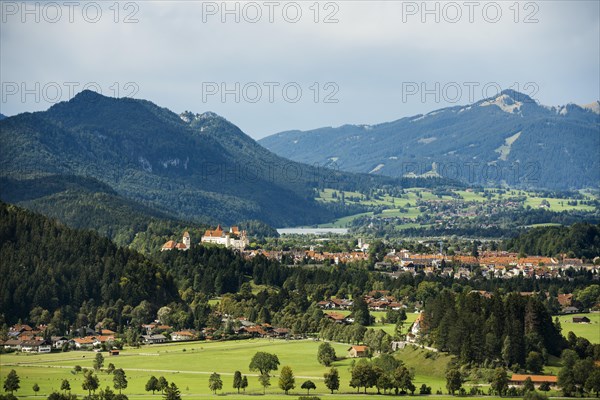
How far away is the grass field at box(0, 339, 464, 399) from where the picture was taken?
274 feet

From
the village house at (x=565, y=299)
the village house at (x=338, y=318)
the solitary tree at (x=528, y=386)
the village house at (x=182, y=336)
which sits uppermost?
the village house at (x=565, y=299)

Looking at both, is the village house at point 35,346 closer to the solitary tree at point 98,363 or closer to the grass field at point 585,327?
the solitary tree at point 98,363

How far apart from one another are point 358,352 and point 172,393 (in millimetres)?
27427

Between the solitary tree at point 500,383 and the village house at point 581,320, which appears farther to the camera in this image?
the village house at point 581,320

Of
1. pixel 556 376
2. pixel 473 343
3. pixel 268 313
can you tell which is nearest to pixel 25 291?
pixel 268 313

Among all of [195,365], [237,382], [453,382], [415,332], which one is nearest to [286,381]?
[237,382]

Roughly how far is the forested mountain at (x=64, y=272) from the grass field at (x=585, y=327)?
1638 inches

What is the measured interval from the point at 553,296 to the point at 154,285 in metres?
46.1

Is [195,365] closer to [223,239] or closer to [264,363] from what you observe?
[264,363]

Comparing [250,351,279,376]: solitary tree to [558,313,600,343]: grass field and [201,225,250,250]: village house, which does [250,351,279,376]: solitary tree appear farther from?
[201,225,250,250]: village house

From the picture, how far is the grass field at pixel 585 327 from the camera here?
354 feet

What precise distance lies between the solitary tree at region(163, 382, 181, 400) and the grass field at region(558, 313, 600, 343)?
1640 inches

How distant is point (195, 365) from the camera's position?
95.3 meters

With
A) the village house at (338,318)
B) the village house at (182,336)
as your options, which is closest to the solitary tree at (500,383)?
the village house at (338,318)
